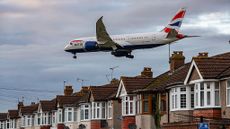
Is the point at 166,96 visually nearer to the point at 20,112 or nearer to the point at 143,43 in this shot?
the point at 143,43

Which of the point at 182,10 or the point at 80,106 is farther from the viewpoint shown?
the point at 80,106

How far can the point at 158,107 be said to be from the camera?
60.2 meters

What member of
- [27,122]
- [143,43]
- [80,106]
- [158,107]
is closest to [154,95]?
[158,107]

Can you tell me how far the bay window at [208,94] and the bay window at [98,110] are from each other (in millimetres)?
26975

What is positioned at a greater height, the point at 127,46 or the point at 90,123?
the point at 127,46

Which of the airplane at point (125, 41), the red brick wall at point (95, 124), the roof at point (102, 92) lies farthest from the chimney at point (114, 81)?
the airplane at point (125, 41)

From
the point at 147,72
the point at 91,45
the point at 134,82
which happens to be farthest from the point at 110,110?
the point at 91,45

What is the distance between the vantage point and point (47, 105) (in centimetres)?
9712

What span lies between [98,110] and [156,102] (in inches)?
667

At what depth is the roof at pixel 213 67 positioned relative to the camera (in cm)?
4903

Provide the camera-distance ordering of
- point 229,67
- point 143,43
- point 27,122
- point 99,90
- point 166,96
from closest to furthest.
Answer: point 229,67 → point 166,96 → point 143,43 → point 99,90 → point 27,122

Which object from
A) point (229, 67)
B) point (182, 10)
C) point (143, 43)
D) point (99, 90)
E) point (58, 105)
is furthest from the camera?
point (58, 105)

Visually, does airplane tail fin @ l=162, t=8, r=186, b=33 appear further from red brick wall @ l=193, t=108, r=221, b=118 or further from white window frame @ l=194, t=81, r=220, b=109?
red brick wall @ l=193, t=108, r=221, b=118

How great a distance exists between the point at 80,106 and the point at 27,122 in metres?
25.5
